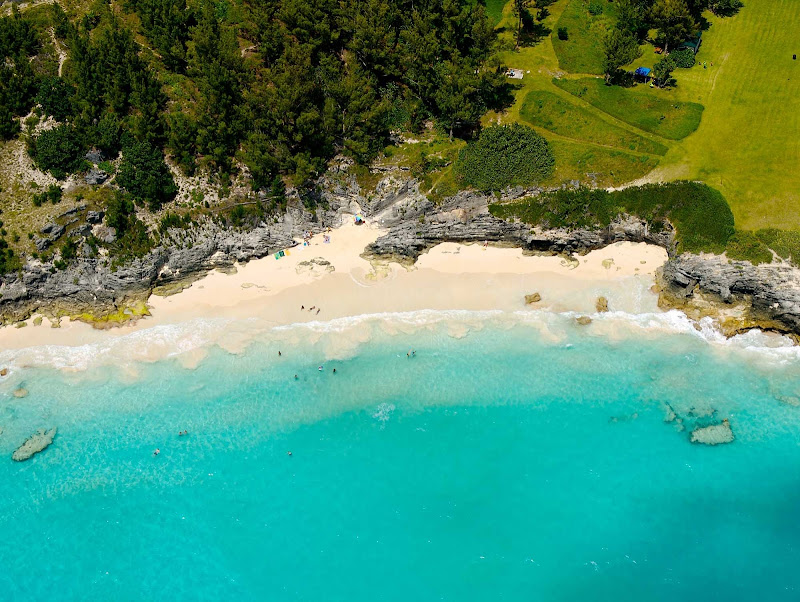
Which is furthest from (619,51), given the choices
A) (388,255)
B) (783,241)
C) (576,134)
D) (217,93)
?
(217,93)

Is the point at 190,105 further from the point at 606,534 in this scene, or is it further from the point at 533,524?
the point at 606,534

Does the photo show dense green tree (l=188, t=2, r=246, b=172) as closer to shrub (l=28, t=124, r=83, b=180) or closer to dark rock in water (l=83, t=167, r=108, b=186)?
dark rock in water (l=83, t=167, r=108, b=186)

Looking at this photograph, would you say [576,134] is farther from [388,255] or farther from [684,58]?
[388,255]

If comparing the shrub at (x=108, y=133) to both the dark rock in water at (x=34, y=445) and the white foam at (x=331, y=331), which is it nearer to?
the white foam at (x=331, y=331)

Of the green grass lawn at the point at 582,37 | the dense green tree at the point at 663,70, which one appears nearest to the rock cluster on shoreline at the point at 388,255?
the dense green tree at the point at 663,70

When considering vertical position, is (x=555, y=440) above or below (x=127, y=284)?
below

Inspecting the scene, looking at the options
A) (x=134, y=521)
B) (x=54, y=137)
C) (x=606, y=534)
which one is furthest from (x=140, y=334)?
(x=606, y=534)
